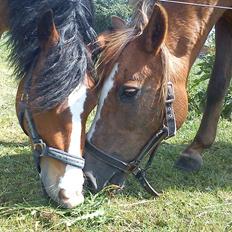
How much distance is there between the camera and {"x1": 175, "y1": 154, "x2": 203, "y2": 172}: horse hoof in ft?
11.8

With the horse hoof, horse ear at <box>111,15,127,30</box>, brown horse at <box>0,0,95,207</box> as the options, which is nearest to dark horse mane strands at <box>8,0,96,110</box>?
brown horse at <box>0,0,95,207</box>

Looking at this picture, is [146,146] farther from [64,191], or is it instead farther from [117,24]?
[117,24]

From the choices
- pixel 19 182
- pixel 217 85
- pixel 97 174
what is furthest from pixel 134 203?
pixel 217 85

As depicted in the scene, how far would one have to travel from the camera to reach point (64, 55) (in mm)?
2502

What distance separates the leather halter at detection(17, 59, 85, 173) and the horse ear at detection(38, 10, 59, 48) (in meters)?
0.16

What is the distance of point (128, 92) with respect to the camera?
2680mm

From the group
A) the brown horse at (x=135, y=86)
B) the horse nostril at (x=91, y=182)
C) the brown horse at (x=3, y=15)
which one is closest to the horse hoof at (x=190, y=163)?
the brown horse at (x=135, y=86)

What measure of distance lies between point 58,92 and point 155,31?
0.71 meters

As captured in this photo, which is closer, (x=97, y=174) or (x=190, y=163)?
(x=97, y=174)

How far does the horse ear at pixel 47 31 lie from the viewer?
8.21 ft

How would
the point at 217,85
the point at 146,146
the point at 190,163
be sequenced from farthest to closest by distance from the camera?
1. the point at 217,85
2. the point at 190,163
3. the point at 146,146

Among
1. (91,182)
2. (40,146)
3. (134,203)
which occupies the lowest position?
(134,203)

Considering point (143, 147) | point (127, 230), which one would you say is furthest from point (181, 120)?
point (127, 230)

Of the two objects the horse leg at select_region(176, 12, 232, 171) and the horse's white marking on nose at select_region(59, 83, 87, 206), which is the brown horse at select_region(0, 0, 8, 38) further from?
the horse leg at select_region(176, 12, 232, 171)
